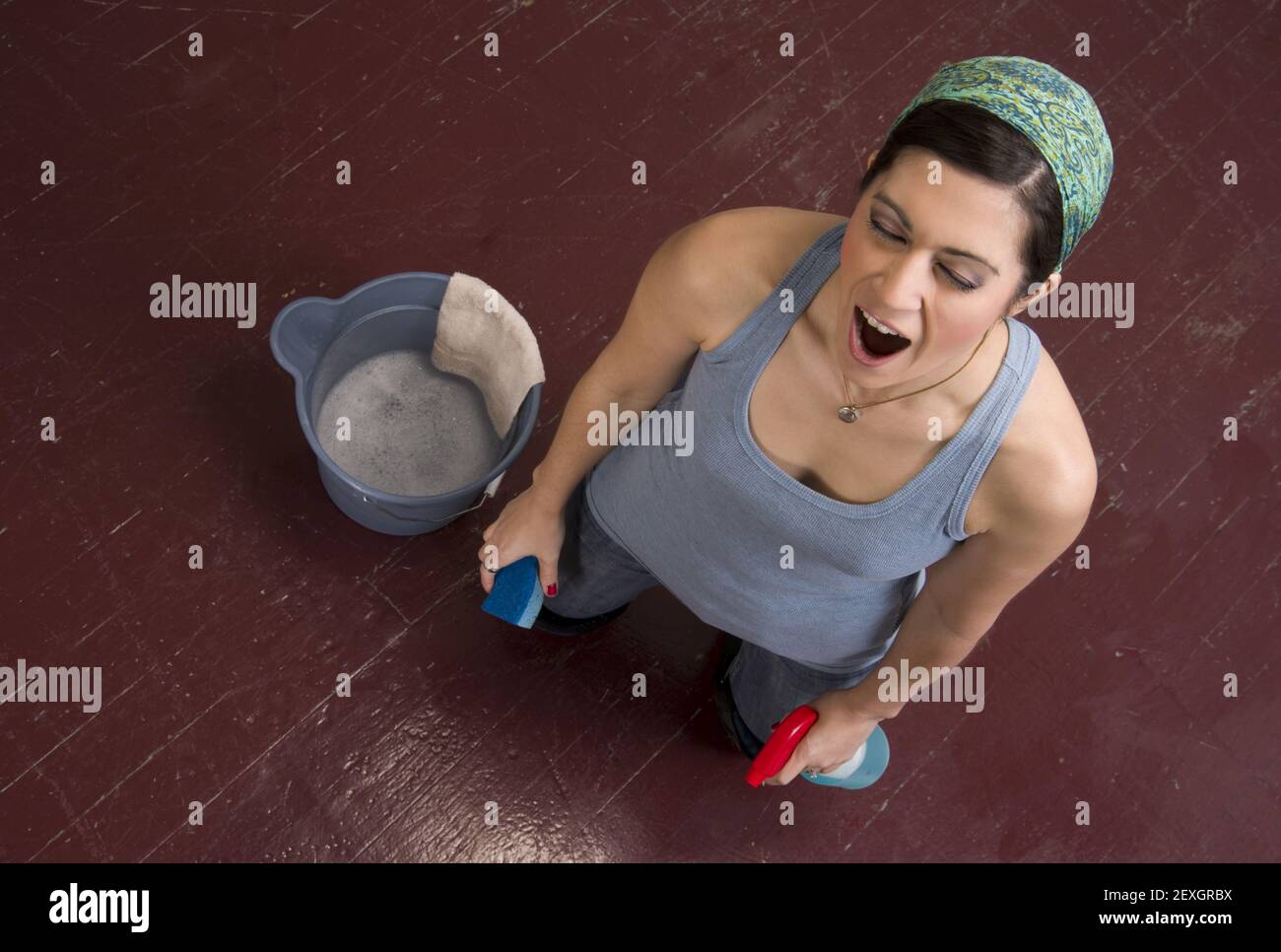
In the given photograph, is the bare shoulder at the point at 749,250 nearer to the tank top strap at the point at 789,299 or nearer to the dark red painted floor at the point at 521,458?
the tank top strap at the point at 789,299

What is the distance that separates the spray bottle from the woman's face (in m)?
0.77

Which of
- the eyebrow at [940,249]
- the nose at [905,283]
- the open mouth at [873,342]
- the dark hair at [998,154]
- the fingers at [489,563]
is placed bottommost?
the fingers at [489,563]

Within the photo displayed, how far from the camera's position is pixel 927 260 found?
1159 mm

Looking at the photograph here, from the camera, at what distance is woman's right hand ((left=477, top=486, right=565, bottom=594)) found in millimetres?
1836

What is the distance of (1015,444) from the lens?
1.34 metres

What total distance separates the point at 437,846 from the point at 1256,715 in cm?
161

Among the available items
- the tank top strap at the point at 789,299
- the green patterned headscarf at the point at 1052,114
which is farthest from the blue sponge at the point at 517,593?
the green patterned headscarf at the point at 1052,114

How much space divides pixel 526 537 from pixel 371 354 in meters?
0.61

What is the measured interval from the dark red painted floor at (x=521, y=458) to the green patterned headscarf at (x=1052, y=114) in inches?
54.1

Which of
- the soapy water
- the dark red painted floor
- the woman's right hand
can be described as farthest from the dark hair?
the dark red painted floor

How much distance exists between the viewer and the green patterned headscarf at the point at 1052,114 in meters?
1.09

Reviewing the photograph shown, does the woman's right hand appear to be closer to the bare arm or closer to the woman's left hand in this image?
the bare arm

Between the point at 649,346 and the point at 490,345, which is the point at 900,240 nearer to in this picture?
the point at 649,346
